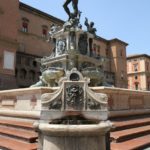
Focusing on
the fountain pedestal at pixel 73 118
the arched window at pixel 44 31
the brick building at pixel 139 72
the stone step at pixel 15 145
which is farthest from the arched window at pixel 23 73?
the brick building at pixel 139 72

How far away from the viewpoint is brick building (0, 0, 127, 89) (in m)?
29.0

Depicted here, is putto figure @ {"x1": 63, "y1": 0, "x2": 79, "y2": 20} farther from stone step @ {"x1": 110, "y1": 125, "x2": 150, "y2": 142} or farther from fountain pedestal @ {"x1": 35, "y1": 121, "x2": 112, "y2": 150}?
fountain pedestal @ {"x1": 35, "y1": 121, "x2": 112, "y2": 150}

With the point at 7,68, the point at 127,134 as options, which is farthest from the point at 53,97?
the point at 7,68

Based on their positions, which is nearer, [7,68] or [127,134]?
[127,134]

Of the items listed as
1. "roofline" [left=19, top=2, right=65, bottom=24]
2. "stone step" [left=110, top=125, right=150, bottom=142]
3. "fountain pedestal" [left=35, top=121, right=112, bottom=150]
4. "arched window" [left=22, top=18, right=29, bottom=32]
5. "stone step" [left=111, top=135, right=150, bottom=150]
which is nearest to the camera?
"fountain pedestal" [left=35, top=121, right=112, bottom=150]

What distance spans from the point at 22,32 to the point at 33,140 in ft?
106

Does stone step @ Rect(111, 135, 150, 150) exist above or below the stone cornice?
below

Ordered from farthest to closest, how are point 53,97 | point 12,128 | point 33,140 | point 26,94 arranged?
point 26,94 → point 12,128 → point 33,140 → point 53,97

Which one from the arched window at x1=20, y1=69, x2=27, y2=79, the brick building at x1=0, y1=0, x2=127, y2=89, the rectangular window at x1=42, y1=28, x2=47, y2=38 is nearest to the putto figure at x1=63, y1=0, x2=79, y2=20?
the brick building at x1=0, y1=0, x2=127, y2=89

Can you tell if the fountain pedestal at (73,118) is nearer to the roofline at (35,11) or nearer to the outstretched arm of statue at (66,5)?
the outstretched arm of statue at (66,5)

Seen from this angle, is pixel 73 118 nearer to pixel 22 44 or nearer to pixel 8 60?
pixel 8 60

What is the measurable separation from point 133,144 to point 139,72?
59.8 m

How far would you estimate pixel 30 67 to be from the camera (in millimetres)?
33531

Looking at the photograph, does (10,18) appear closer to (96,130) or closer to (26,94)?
(26,94)
